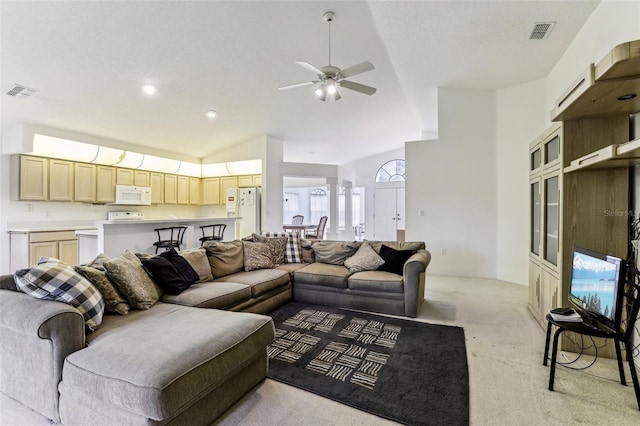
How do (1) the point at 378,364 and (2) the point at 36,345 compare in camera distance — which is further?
(1) the point at 378,364

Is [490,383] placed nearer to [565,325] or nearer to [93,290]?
[565,325]

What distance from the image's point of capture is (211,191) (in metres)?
8.19

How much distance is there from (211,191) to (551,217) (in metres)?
7.43

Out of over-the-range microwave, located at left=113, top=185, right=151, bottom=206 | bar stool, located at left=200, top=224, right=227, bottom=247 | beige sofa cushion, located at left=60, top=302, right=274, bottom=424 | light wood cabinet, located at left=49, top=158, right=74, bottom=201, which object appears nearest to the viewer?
beige sofa cushion, located at left=60, top=302, right=274, bottom=424

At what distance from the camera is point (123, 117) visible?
5297 mm

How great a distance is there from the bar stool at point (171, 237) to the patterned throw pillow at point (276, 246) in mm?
1807

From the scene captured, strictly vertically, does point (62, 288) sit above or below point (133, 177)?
below

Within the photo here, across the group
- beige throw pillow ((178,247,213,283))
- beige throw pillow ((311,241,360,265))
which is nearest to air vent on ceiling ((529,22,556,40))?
beige throw pillow ((311,241,360,265))

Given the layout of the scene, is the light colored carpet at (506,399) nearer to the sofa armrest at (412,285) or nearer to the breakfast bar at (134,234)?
the sofa armrest at (412,285)

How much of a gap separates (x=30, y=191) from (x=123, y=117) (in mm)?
1941

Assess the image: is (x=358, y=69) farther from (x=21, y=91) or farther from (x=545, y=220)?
(x=21, y=91)

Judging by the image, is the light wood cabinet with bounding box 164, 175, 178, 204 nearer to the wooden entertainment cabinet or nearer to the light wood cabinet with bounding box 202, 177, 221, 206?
the light wood cabinet with bounding box 202, 177, 221, 206

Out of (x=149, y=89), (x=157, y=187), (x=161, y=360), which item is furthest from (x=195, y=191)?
(x=161, y=360)

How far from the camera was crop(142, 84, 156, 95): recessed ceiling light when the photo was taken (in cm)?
450
